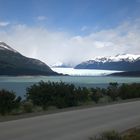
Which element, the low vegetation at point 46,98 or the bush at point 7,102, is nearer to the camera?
the bush at point 7,102

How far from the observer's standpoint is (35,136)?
440 inches

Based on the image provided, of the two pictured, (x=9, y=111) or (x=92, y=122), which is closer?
(x=92, y=122)

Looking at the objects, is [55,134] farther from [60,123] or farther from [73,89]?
[73,89]

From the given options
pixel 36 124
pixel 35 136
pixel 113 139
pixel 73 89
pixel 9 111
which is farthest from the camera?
pixel 73 89

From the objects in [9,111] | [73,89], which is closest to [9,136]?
[9,111]

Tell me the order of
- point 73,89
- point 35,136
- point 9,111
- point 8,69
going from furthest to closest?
point 8,69 → point 73,89 → point 9,111 → point 35,136

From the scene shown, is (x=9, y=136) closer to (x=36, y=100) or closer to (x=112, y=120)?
(x=112, y=120)

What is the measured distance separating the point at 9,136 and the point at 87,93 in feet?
59.5

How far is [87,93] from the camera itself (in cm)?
2909

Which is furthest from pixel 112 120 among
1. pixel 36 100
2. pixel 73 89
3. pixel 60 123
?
pixel 73 89

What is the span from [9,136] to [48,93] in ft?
46.3

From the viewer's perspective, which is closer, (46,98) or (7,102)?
(7,102)

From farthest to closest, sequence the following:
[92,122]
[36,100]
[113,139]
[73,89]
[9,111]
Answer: [73,89]
[36,100]
[9,111]
[92,122]
[113,139]

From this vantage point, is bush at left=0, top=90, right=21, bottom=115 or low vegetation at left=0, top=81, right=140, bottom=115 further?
low vegetation at left=0, top=81, right=140, bottom=115
